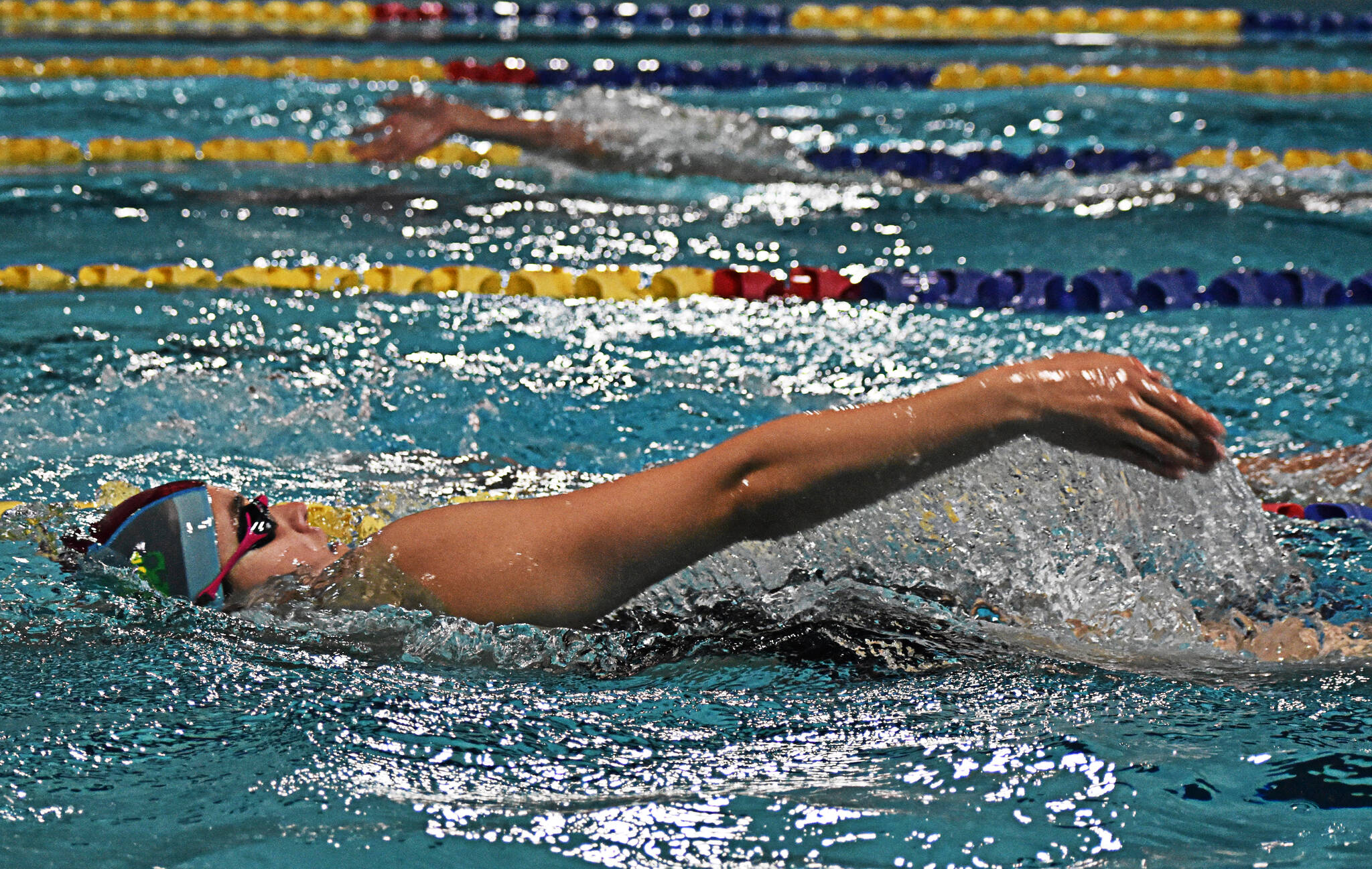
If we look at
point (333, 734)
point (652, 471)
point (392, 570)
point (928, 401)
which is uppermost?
point (928, 401)

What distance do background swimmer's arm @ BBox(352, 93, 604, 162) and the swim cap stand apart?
316 centimetres

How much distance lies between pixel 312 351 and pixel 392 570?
1.81 metres

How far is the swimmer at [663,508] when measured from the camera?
5.18 feet

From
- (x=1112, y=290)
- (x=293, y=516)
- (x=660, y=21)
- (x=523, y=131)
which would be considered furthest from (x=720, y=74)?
(x=293, y=516)

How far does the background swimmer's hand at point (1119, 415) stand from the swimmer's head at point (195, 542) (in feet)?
3.71

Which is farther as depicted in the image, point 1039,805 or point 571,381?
point 571,381

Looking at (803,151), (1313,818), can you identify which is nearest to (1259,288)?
(803,151)

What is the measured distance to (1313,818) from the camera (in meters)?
1.72

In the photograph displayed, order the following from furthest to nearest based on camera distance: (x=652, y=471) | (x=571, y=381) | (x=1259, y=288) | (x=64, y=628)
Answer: (x=1259, y=288) → (x=571, y=381) → (x=64, y=628) → (x=652, y=471)

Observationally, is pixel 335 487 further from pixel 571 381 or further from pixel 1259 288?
pixel 1259 288

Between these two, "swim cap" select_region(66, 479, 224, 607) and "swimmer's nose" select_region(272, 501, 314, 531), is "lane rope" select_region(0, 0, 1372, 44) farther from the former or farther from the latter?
"swim cap" select_region(66, 479, 224, 607)

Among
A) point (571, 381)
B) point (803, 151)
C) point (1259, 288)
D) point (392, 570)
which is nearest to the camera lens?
point (392, 570)

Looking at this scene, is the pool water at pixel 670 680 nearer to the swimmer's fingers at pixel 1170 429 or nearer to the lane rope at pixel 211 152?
the swimmer's fingers at pixel 1170 429

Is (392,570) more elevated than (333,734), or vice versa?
(392,570)
